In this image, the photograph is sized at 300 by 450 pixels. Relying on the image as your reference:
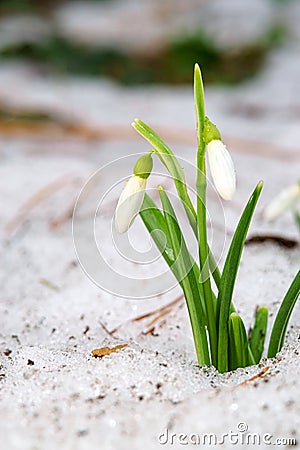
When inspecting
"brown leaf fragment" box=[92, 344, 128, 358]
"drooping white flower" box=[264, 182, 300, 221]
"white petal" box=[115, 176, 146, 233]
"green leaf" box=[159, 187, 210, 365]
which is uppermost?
"drooping white flower" box=[264, 182, 300, 221]

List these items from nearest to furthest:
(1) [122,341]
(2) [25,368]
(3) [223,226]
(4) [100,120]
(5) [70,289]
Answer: (2) [25,368] < (1) [122,341] < (5) [70,289] < (3) [223,226] < (4) [100,120]

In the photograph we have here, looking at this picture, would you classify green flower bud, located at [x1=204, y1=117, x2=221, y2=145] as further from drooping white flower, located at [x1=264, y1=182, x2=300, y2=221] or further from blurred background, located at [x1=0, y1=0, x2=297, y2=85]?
blurred background, located at [x1=0, y1=0, x2=297, y2=85]

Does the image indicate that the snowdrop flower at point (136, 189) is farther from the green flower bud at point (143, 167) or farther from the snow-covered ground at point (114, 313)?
the snow-covered ground at point (114, 313)

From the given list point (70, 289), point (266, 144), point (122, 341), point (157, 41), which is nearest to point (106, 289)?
point (70, 289)

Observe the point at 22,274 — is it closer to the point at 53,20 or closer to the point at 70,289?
the point at 70,289

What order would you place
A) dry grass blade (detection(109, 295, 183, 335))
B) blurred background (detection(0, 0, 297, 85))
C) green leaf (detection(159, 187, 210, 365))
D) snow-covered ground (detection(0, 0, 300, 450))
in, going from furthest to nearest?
blurred background (detection(0, 0, 297, 85)) → dry grass blade (detection(109, 295, 183, 335)) → green leaf (detection(159, 187, 210, 365)) → snow-covered ground (detection(0, 0, 300, 450))

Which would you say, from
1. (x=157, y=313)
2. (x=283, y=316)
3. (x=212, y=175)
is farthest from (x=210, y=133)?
(x=157, y=313)

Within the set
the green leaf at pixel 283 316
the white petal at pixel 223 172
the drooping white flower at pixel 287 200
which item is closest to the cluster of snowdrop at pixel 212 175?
the white petal at pixel 223 172

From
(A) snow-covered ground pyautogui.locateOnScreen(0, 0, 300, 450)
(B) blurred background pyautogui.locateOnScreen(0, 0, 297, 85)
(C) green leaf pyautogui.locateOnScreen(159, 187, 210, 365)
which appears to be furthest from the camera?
(B) blurred background pyautogui.locateOnScreen(0, 0, 297, 85)

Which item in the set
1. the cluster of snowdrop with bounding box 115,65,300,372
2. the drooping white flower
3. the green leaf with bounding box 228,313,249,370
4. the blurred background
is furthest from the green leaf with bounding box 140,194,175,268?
the blurred background
